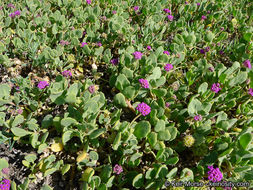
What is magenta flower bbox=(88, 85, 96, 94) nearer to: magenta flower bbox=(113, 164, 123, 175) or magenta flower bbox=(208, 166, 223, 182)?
magenta flower bbox=(113, 164, 123, 175)

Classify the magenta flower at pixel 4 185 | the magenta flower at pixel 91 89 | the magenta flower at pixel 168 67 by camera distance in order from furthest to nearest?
the magenta flower at pixel 168 67 → the magenta flower at pixel 91 89 → the magenta flower at pixel 4 185

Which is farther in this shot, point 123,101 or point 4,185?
point 123,101

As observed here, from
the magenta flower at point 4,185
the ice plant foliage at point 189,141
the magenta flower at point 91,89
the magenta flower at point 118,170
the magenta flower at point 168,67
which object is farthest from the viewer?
the magenta flower at point 168,67

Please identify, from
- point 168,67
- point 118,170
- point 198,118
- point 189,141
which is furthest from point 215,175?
point 168,67

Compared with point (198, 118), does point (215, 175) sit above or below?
below

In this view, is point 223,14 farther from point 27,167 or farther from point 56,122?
point 27,167

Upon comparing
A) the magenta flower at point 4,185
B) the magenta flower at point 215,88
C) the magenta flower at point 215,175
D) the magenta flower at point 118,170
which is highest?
the magenta flower at point 215,88

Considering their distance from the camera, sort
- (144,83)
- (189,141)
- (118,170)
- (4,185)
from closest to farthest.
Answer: (4,185) < (118,170) < (189,141) < (144,83)

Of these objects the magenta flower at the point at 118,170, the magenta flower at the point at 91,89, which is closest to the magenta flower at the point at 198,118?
the magenta flower at the point at 118,170

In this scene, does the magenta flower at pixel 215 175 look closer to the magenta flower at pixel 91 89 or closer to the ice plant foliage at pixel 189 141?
the ice plant foliage at pixel 189 141

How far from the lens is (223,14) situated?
4559mm

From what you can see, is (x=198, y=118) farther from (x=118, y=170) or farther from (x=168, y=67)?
(x=118, y=170)

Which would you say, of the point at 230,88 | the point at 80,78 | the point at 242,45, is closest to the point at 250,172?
the point at 230,88

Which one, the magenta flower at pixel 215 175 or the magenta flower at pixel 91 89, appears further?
the magenta flower at pixel 91 89
